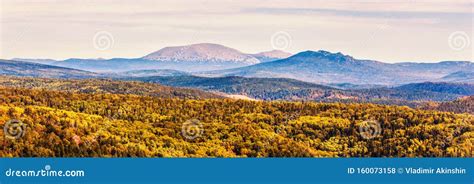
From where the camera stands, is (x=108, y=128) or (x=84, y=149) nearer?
(x=84, y=149)

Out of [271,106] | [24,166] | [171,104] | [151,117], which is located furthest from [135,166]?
[271,106]

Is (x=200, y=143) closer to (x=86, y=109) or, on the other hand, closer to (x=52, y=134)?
(x=52, y=134)

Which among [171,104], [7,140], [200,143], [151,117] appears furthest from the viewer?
[171,104]

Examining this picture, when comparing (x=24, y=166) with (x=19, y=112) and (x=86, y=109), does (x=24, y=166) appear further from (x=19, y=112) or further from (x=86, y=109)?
(x=86, y=109)

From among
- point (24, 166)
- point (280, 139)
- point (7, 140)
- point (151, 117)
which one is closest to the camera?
→ point (24, 166)

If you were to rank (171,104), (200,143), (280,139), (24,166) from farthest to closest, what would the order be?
(171,104), (280,139), (200,143), (24,166)

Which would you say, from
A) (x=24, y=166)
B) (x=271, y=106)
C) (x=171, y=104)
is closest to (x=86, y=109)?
(x=171, y=104)
